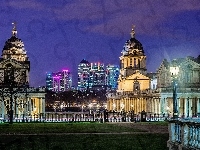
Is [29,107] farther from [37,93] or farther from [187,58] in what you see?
[187,58]

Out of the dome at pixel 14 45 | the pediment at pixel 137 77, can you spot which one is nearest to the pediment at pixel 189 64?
the pediment at pixel 137 77

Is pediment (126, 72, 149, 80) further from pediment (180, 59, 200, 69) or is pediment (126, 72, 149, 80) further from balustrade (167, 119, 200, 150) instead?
balustrade (167, 119, 200, 150)

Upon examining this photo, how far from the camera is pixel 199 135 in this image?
2342 centimetres

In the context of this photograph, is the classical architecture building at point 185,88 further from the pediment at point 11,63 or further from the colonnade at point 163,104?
the pediment at point 11,63

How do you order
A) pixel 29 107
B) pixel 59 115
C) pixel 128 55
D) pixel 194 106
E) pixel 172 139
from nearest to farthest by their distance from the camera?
pixel 172 139 < pixel 59 115 < pixel 194 106 < pixel 29 107 < pixel 128 55

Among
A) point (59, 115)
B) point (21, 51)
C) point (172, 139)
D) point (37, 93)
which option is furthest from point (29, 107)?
point (172, 139)

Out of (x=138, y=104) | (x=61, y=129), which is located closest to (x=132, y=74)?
(x=138, y=104)

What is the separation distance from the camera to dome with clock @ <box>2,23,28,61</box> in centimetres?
16800

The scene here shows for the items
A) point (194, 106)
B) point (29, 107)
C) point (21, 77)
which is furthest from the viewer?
point (21, 77)

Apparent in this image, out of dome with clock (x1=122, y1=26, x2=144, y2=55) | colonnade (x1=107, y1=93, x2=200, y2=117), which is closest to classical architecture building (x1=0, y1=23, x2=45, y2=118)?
colonnade (x1=107, y1=93, x2=200, y2=117)

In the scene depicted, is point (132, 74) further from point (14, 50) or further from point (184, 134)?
point (184, 134)

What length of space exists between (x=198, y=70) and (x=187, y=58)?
3.99m

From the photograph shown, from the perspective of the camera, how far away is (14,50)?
552ft

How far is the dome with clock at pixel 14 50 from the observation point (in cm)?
16800
